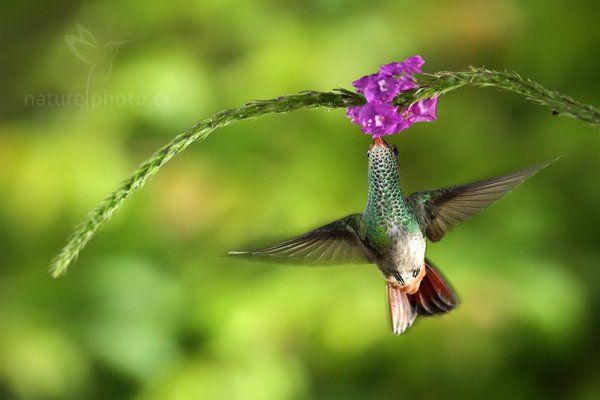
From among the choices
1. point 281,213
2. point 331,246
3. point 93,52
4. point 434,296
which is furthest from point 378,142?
point 93,52

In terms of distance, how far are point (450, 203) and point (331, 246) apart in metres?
0.29

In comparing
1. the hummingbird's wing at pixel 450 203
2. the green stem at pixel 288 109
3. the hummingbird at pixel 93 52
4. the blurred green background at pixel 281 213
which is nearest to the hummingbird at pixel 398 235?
the hummingbird's wing at pixel 450 203

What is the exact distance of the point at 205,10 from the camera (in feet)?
14.8

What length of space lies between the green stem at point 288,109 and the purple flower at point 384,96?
0.02 meters

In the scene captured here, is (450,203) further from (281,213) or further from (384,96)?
(281,213)

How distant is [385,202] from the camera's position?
5.21 ft

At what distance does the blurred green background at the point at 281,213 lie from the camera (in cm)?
375

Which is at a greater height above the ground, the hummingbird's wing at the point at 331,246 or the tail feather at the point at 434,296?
the hummingbird's wing at the point at 331,246

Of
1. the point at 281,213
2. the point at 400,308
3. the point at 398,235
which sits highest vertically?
the point at 281,213

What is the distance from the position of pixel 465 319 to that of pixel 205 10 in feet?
7.18

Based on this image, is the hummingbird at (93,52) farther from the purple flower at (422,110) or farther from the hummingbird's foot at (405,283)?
the purple flower at (422,110)

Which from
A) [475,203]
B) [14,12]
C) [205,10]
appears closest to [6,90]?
[14,12]

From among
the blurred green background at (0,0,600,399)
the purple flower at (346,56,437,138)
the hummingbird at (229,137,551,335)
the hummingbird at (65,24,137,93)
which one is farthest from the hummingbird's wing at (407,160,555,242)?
the hummingbird at (65,24,137,93)

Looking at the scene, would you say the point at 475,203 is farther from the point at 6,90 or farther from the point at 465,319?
the point at 6,90
